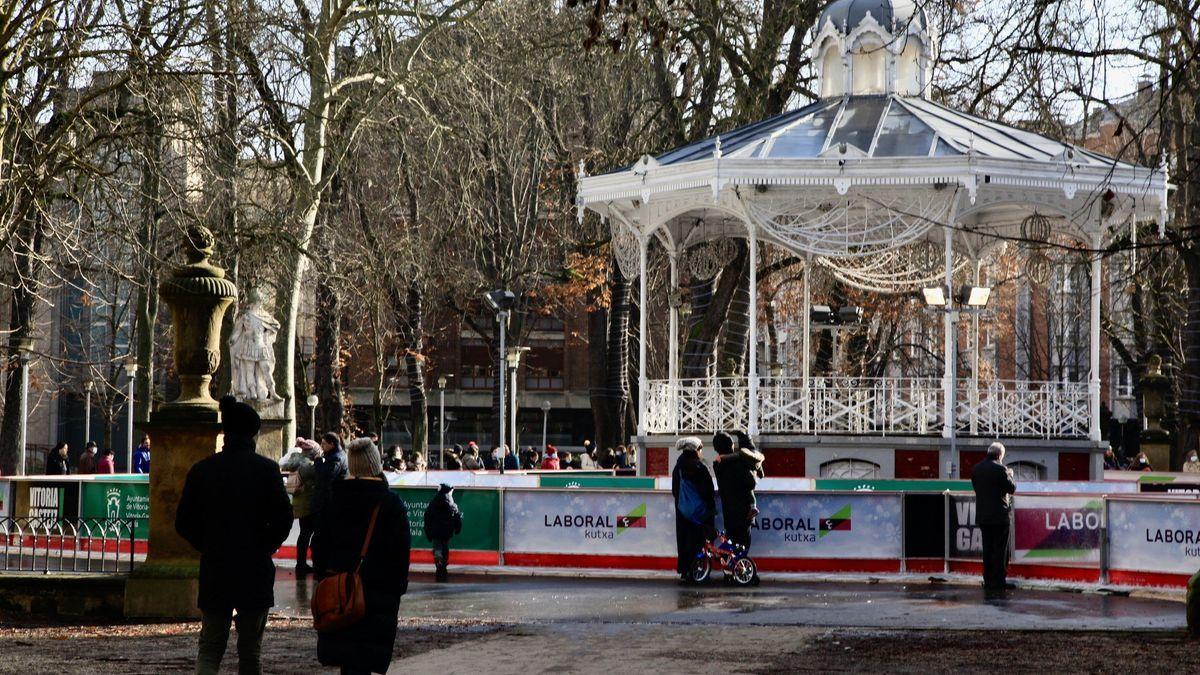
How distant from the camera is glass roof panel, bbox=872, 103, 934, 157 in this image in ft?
90.8

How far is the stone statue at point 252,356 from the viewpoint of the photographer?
3469cm

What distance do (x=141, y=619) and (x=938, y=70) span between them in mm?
22817

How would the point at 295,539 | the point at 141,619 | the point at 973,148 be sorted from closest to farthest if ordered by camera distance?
the point at 141,619
the point at 295,539
the point at 973,148

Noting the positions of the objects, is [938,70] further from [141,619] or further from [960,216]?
[141,619]

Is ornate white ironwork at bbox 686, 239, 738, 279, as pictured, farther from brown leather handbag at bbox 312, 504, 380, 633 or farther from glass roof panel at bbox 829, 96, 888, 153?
brown leather handbag at bbox 312, 504, 380, 633

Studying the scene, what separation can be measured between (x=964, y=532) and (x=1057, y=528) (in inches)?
46.3

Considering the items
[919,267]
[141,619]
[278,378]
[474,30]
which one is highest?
[474,30]

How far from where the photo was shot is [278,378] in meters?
32.5

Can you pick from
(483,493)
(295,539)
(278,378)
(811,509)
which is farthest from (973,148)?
(278,378)

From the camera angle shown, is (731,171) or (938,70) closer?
(731,171)

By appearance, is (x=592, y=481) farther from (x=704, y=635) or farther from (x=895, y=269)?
(x=704, y=635)

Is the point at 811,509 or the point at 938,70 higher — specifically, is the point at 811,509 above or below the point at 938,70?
below

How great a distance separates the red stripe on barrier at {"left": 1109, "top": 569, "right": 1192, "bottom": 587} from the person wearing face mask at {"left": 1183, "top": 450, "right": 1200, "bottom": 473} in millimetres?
23947

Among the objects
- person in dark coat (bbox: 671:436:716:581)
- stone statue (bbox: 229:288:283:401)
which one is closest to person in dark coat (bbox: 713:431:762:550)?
person in dark coat (bbox: 671:436:716:581)
